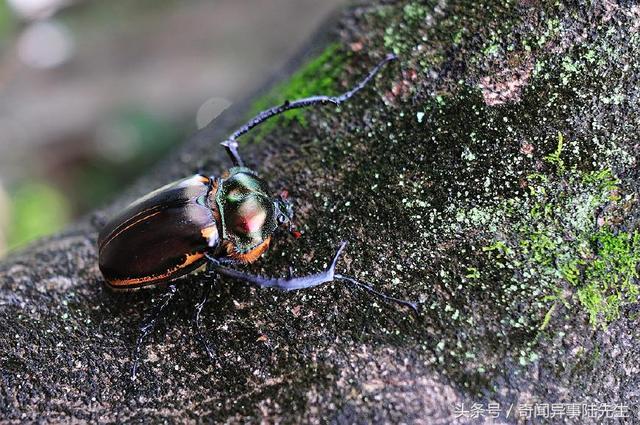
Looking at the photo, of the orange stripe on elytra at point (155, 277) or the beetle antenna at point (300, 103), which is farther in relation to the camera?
the beetle antenna at point (300, 103)

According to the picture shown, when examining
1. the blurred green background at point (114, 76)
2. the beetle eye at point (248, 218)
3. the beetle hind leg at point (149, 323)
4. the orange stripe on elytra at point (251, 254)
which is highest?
the beetle eye at point (248, 218)

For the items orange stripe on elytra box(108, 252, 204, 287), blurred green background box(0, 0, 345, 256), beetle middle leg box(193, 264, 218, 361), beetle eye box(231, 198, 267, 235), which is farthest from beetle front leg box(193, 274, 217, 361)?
blurred green background box(0, 0, 345, 256)

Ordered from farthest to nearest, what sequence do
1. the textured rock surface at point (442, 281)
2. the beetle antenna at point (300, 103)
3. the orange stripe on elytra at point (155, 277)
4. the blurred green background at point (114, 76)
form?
the blurred green background at point (114, 76)
the beetle antenna at point (300, 103)
the orange stripe on elytra at point (155, 277)
the textured rock surface at point (442, 281)

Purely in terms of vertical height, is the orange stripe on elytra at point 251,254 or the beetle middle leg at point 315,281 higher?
the beetle middle leg at point 315,281

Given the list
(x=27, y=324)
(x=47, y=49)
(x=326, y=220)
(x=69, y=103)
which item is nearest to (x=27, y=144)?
(x=69, y=103)

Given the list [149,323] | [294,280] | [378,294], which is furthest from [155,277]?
[378,294]

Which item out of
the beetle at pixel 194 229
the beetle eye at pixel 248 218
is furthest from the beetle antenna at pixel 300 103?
the beetle eye at pixel 248 218

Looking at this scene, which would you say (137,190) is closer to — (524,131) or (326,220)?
(326,220)

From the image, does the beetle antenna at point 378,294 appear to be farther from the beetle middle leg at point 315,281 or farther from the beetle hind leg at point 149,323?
the beetle hind leg at point 149,323
